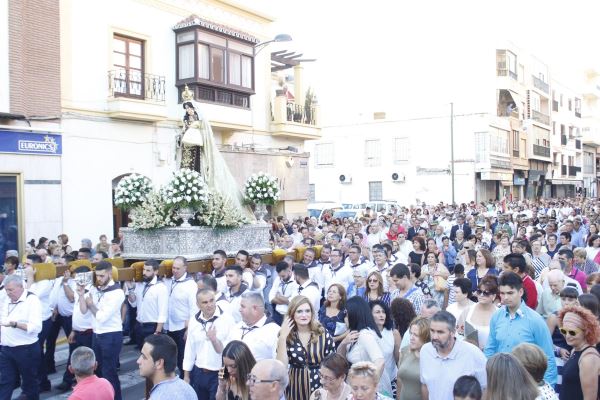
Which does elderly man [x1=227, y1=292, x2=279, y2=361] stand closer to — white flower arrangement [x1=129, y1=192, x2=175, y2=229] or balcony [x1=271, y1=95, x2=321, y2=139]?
white flower arrangement [x1=129, y1=192, x2=175, y2=229]

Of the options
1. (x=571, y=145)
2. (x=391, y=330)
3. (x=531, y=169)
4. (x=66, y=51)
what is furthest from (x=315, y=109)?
(x=571, y=145)

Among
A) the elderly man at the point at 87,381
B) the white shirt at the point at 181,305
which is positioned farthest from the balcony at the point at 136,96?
the elderly man at the point at 87,381

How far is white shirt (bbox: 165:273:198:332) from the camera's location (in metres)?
8.34

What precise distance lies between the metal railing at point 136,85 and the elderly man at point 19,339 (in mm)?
11608

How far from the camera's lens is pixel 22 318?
712cm

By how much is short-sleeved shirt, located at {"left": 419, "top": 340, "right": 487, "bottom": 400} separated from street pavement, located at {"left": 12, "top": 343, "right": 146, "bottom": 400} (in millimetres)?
4327

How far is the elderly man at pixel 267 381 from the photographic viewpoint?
3910 millimetres

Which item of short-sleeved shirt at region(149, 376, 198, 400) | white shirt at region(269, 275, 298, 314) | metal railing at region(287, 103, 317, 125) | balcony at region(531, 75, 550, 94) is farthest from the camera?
balcony at region(531, 75, 550, 94)

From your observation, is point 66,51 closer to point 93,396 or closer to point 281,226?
point 281,226

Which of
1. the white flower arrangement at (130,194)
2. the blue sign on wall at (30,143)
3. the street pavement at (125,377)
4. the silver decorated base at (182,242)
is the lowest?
the street pavement at (125,377)

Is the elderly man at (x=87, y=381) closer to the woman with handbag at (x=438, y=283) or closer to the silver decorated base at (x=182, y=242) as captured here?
the woman with handbag at (x=438, y=283)

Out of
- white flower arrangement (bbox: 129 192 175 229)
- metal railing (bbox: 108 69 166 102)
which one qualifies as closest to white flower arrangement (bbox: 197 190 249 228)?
white flower arrangement (bbox: 129 192 175 229)

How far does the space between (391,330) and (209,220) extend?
5.24m

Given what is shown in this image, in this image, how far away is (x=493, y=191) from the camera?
41.2 m
